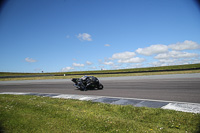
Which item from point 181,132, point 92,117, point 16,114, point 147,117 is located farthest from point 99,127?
point 16,114

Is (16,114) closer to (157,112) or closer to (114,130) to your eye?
(114,130)

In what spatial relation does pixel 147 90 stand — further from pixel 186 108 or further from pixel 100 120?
pixel 100 120


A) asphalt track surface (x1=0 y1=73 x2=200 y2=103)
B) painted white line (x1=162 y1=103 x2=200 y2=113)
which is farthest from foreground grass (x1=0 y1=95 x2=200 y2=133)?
asphalt track surface (x1=0 y1=73 x2=200 y2=103)

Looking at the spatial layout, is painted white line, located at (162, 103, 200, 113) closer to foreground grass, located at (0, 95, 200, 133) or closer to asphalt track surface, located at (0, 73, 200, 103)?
foreground grass, located at (0, 95, 200, 133)

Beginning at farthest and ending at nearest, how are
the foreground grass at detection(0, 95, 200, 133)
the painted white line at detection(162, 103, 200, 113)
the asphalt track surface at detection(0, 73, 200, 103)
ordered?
the asphalt track surface at detection(0, 73, 200, 103)
the painted white line at detection(162, 103, 200, 113)
the foreground grass at detection(0, 95, 200, 133)

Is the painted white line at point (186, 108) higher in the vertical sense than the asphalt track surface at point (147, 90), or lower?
lower

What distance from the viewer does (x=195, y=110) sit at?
19.4 feet

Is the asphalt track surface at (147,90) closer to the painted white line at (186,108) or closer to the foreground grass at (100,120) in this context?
the painted white line at (186,108)

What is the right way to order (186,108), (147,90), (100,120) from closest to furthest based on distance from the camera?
(100,120), (186,108), (147,90)

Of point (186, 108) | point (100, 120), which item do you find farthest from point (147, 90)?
point (100, 120)

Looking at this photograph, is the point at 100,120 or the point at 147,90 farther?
the point at 147,90

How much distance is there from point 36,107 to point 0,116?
4.86 feet

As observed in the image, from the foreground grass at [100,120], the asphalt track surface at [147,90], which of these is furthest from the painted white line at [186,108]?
the asphalt track surface at [147,90]

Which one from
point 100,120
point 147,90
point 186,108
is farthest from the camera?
point 147,90
